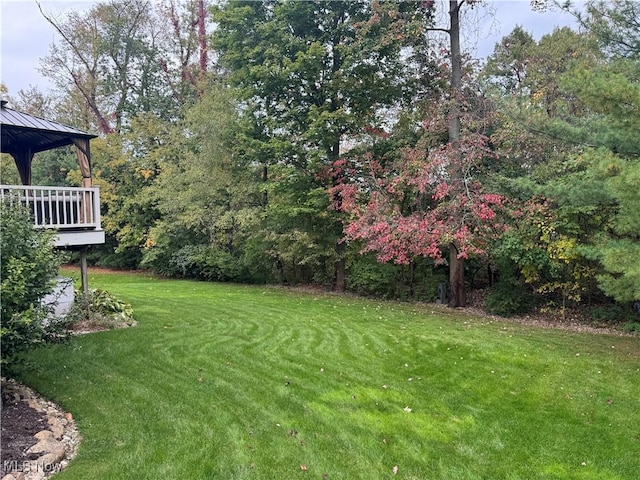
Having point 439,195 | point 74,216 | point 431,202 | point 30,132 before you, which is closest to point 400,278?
point 431,202

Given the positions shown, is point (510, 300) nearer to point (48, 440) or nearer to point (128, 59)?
point (48, 440)

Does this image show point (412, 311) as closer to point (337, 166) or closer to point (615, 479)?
point (337, 166)

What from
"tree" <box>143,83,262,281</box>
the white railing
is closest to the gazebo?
the white railing

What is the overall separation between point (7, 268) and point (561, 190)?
24.6 ft

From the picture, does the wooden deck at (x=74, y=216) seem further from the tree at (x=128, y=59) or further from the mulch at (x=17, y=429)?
the tree at (x=128, y=59)

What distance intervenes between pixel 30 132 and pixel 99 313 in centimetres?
335

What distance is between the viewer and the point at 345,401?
15.3 ft

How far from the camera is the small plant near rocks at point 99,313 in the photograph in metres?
7.24

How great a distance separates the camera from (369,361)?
611 cm

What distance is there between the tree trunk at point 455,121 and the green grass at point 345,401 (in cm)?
246

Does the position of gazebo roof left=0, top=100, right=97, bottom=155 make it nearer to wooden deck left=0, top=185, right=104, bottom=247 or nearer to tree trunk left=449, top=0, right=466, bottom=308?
wooden deck left=0, top=185, right=104, bottom=247

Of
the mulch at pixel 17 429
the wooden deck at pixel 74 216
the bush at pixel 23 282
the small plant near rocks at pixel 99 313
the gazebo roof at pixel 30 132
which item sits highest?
the gazebo roof at pixel 30 132

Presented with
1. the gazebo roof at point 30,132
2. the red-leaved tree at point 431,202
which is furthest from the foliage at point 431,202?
the gazebo roof at point 30,132

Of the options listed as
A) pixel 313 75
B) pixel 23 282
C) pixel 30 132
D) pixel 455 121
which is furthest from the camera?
pixel 313 75
